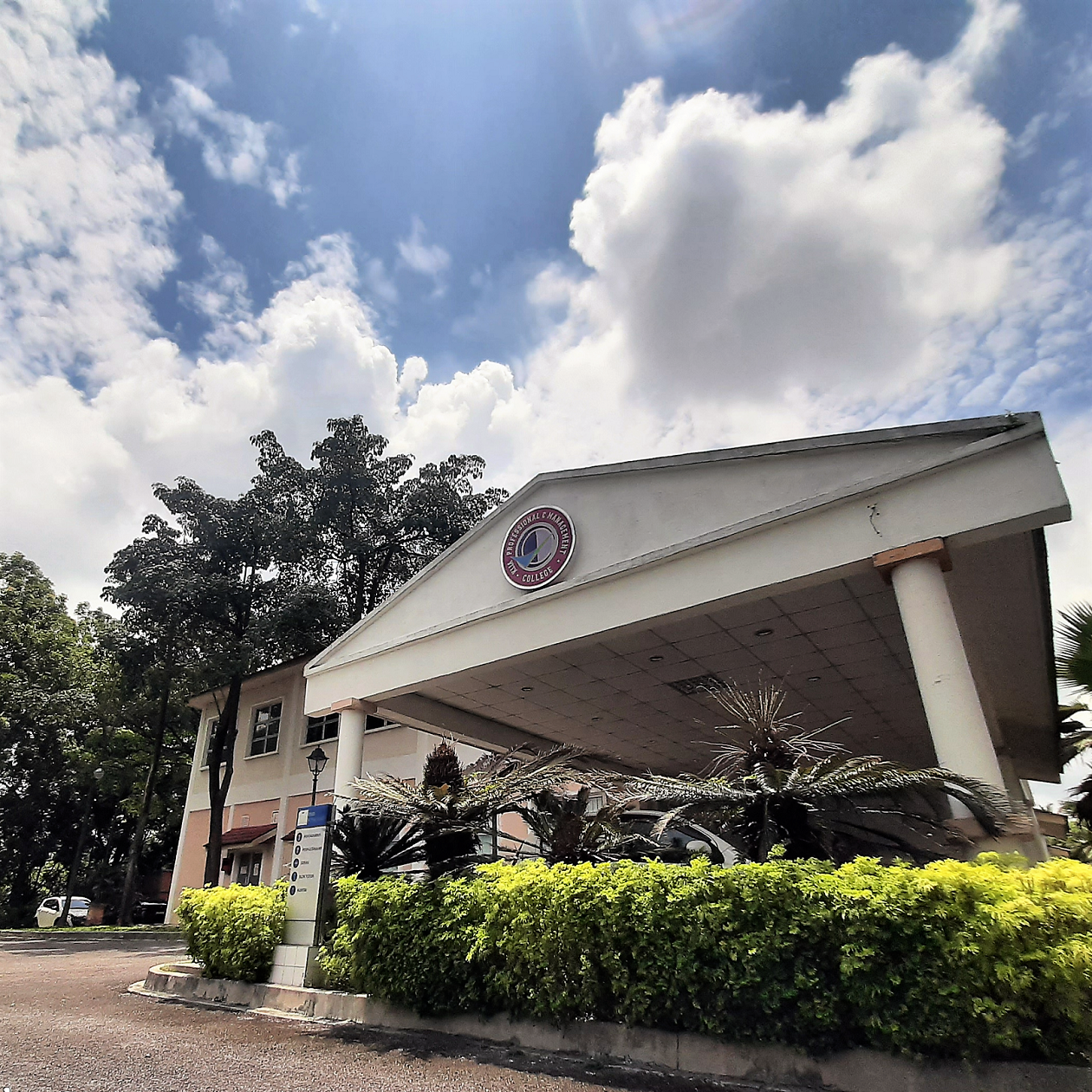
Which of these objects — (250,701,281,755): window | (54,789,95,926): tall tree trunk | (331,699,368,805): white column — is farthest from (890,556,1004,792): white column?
(54,789,95,926): tall tree trunk

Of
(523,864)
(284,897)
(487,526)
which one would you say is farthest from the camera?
(487,526)

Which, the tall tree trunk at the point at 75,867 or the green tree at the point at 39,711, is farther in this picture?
the green tree at the point at 39,711

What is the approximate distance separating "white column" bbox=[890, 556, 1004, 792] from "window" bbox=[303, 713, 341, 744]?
49.8 feet

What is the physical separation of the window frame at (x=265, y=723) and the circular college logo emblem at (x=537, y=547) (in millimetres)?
12857

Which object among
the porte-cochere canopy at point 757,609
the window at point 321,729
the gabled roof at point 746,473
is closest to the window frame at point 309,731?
the window at point 321,729

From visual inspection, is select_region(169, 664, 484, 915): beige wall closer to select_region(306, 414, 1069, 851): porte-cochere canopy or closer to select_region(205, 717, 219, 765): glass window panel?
select_region(205, 717, 219, 765): glass window panel

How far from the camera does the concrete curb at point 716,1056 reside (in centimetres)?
364

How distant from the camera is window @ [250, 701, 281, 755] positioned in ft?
68.4

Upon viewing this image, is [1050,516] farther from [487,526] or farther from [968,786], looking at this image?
[487,526]

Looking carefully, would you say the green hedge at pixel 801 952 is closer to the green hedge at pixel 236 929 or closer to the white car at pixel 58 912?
the green hedge at pixel 236 929

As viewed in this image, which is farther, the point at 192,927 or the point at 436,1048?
the point at 192,927

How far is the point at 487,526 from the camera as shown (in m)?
11.0

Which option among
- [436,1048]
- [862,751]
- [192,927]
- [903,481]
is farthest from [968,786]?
[862,751]

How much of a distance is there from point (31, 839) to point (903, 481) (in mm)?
39937
